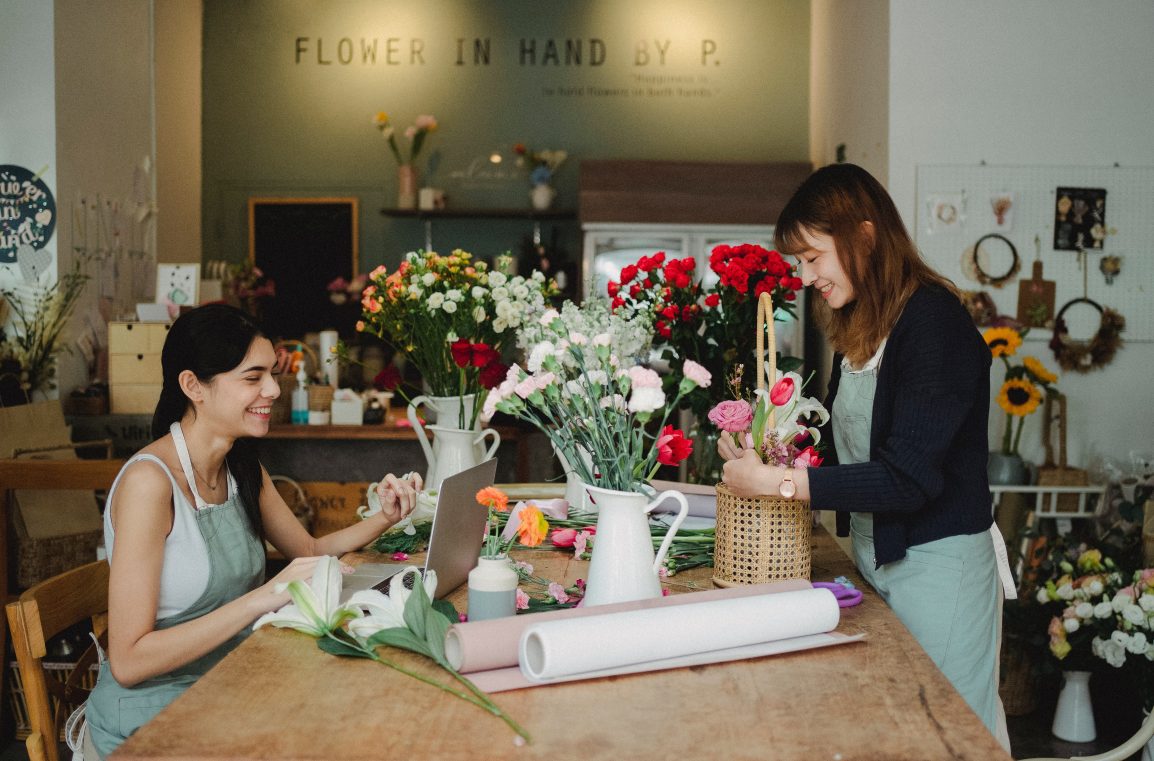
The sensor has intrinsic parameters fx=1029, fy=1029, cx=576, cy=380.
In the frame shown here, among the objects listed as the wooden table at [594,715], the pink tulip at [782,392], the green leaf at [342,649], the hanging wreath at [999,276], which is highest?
the hanging wreath at [999,276]

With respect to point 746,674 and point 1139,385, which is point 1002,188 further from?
point 746,674

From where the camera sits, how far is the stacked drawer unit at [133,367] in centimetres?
450

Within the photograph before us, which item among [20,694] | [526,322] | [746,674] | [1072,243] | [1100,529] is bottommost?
[20,694]

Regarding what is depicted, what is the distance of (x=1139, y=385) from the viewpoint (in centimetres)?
447

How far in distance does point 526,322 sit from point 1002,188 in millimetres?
2849

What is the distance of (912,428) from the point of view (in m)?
1.69

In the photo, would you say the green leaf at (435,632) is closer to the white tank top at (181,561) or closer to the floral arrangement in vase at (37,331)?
the white tank top at (181,561)

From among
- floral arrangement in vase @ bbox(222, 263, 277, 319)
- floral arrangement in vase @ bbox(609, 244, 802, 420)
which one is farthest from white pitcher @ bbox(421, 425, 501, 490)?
floral arrangement in vase @ bbox(222, 263, 277, 319)

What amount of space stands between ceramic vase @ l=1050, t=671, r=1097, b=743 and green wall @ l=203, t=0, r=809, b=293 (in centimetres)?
449

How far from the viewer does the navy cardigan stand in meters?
1.68

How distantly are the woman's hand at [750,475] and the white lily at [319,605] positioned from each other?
618mm

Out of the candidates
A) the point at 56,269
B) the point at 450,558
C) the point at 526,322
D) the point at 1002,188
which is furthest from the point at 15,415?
the point at 1002,188

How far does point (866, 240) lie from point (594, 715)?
1.02 m

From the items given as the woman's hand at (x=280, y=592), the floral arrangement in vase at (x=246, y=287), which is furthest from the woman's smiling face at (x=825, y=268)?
the floral arrangement in vase at (x=246, y=287)
